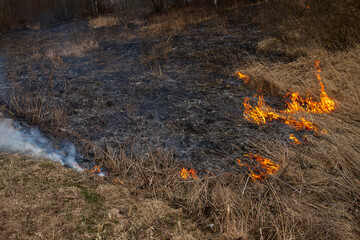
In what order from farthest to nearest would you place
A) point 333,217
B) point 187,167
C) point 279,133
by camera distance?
1. point 279,133
2. point 187,167
3. point 333,217

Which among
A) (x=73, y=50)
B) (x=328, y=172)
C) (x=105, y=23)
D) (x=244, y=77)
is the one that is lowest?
(x=328, y=172)

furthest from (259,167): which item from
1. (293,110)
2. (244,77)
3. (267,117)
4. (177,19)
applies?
(177,19)

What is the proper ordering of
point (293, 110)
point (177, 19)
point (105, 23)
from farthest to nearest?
point (105, 23) < point (177, 19) < point (293, 110)

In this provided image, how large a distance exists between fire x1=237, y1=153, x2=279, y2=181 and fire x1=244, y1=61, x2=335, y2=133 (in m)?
0.92

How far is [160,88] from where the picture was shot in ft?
18.4

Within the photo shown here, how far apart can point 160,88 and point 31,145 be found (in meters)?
2.78

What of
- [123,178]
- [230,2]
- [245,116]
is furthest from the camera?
[230,2]

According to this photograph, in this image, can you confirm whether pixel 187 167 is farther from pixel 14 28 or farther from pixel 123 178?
pixel 14 28

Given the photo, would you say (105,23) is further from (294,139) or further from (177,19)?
(294,139)

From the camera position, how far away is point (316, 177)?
2756 mm

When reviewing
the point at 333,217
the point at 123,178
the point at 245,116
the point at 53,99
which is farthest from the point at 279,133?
the point at 53,99

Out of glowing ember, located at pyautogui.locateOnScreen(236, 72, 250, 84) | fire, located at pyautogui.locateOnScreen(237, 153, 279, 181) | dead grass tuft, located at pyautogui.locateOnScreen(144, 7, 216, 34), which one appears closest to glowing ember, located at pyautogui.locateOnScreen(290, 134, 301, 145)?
fire, located at pyautogui.locateOnScreen(237, 153, 279, 181)

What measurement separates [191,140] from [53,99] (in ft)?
Result: 9.47

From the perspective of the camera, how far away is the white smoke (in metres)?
3.17
